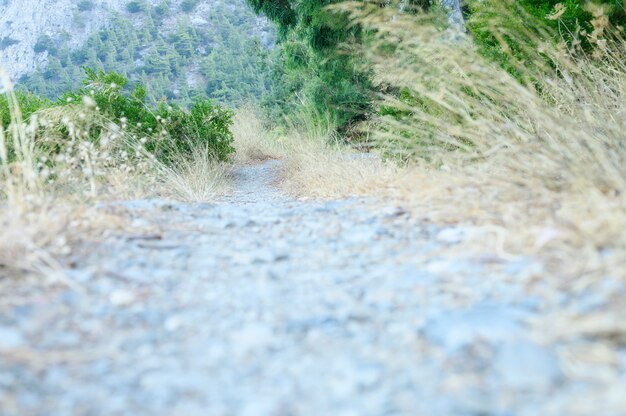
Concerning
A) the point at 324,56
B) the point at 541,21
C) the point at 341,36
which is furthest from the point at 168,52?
the point at 541,21

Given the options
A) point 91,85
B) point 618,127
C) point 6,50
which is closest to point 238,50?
point 6,50

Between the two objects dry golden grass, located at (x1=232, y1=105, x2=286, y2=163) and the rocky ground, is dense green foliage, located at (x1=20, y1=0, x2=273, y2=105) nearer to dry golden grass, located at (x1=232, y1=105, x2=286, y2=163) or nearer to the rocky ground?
dry golden grass, located at (x1=232, y1=105, x2=286, y2=163)

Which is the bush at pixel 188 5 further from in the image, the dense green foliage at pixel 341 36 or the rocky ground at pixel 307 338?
the rocky ground at pixel 307 338

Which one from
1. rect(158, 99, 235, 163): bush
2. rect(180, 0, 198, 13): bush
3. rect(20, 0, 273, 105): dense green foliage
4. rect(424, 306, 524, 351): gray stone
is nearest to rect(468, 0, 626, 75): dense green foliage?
rect(424, 306, 524, 351): gray stone

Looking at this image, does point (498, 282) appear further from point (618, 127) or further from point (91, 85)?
point (91, 85)

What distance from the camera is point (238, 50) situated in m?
23.3

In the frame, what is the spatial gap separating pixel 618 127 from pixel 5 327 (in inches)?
97.8

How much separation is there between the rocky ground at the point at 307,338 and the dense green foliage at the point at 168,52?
17542mm

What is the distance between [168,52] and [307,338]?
25889mm

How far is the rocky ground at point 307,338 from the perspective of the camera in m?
1.00

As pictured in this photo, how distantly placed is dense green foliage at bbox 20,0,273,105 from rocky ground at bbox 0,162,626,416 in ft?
57.6

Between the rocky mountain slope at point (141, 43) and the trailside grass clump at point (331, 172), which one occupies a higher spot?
the rocky mountain slope at point (141, 43)

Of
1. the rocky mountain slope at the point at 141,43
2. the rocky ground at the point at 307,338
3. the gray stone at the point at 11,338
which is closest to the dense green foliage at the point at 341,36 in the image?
the rocky ground at the point at 307,338

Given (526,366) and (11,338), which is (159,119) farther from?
(526,366)
